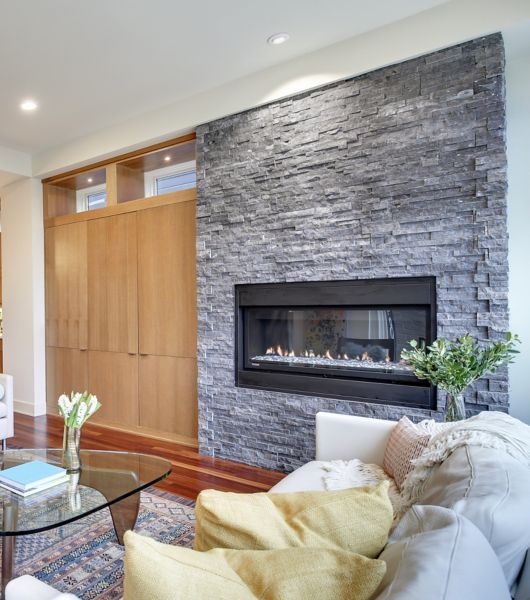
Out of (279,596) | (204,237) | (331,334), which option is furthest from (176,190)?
(279,596)

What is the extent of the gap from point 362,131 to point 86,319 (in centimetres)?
340

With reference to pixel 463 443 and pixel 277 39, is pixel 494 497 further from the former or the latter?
pixel 277 39

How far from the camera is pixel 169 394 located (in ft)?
13.2

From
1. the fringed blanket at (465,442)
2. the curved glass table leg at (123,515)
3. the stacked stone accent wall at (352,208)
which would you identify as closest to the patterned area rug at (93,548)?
the curved glass table leg at (123,515)

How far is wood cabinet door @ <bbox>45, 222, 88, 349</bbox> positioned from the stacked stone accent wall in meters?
1.82

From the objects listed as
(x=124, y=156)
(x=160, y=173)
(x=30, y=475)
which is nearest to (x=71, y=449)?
(x=30, y=475)

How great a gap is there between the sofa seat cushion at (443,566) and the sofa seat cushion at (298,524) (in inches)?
3.3

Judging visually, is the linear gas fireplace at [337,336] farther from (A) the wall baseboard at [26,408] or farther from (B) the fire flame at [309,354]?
(A) the wall baseboard at [26,408]

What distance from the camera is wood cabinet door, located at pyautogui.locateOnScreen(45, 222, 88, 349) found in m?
4.73

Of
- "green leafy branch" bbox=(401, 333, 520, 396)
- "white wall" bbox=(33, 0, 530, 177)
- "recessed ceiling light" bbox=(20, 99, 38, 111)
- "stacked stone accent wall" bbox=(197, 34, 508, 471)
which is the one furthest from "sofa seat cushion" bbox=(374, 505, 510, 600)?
"recessed ceiling light" bbox=(20, 99, 38, 111)

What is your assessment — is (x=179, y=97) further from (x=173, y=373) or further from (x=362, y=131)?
(x=173, y=373)

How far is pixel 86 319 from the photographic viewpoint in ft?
15.4

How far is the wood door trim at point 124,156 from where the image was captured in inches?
153

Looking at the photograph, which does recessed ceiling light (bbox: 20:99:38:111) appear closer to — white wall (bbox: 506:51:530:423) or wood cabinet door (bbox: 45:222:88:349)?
wood cabinet door (bbox: 45:222:88:349)
